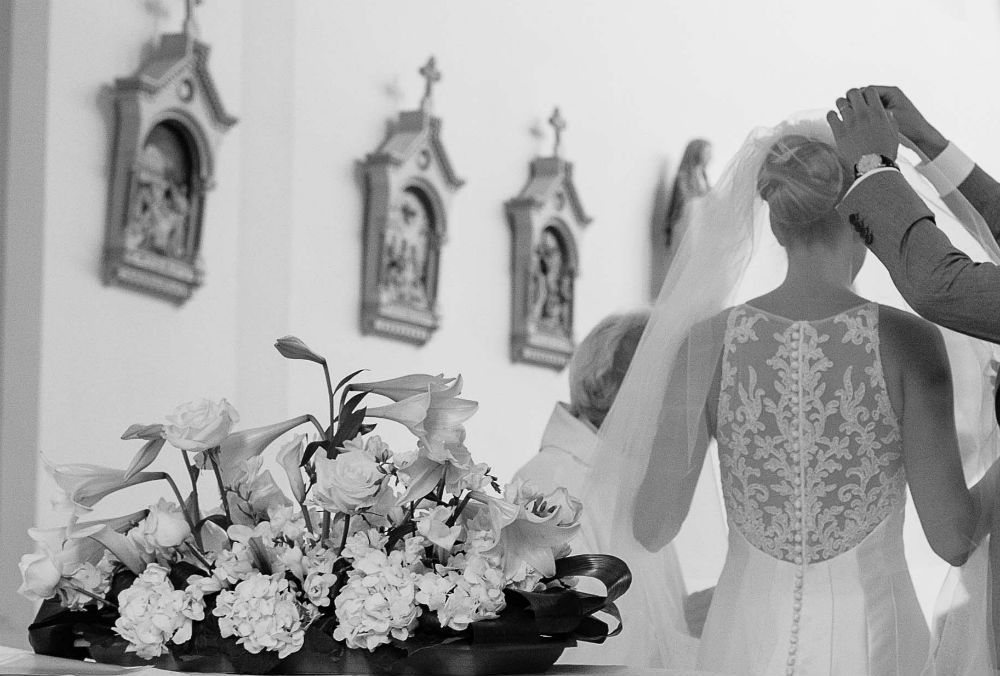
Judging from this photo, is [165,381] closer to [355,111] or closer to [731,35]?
[355,111]

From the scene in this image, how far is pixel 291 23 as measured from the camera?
5.18 meters

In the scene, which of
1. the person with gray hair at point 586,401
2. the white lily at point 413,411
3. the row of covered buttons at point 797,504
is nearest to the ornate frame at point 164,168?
the person with gray hair at point 586,401

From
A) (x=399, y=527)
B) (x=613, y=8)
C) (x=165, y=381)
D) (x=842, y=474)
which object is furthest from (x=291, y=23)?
(x=399, y=527)

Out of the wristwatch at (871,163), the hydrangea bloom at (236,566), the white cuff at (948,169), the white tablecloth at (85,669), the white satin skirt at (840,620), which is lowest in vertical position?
the white satin skirt at (840,620)

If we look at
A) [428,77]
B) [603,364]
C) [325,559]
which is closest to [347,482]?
[325,559]

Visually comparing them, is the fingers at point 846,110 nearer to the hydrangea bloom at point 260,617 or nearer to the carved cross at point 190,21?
the hydrangea bloom at point 260,617

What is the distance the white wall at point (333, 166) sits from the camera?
4.21 metres

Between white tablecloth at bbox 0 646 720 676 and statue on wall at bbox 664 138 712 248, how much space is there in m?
5.70

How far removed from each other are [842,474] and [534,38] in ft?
14.4

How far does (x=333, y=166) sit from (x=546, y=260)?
1.49 m

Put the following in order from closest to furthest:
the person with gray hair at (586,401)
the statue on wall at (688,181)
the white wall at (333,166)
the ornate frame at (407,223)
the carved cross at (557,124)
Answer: the person with gray hair at (586,401)
the white wall at (333,166)
the ornate frame at (407,223)
the carved cross at (557,124)
the statue on wall at (688,181)

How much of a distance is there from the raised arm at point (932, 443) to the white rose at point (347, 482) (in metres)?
1.40

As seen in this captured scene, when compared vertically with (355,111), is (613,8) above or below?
above

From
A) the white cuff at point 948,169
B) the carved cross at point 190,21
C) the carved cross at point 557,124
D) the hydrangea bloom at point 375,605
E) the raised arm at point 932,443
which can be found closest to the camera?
the hydrangea bloom at point 375,605
